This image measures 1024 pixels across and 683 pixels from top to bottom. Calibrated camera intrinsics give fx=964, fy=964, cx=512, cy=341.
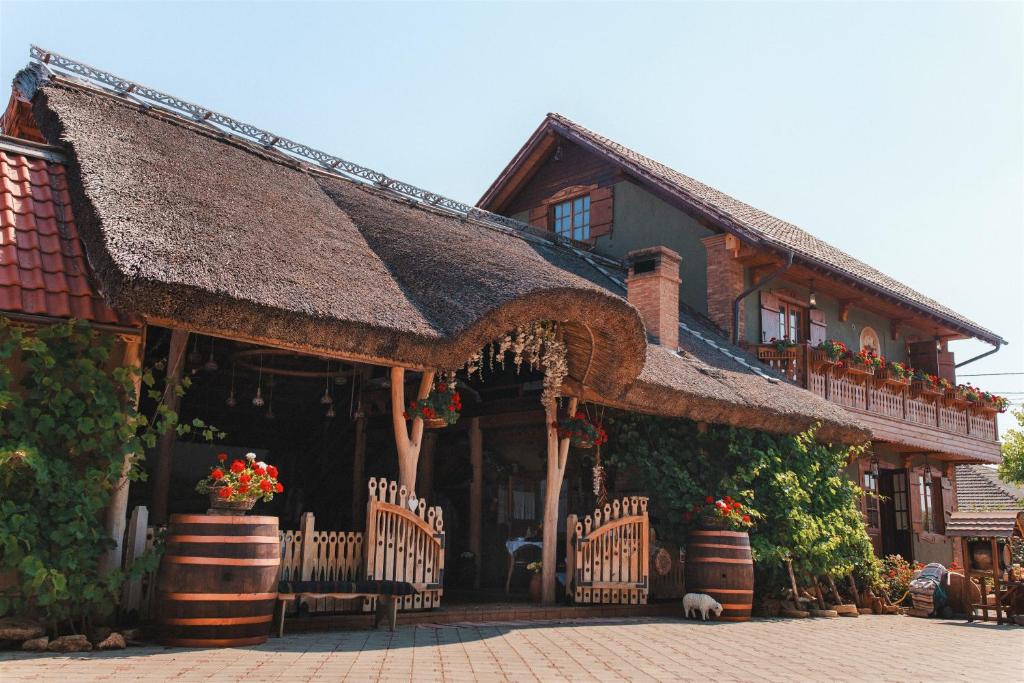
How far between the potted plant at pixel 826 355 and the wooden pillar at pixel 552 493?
591cm

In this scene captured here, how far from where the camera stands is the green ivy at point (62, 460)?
652 centimetres

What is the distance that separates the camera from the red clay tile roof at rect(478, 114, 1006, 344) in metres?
16.0

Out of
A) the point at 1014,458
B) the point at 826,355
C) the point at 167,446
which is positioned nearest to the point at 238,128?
the point at 167,446

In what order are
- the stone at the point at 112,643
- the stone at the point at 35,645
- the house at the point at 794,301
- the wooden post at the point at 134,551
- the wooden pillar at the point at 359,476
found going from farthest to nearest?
the house at the point at 794,301 < the wooden pillar at the point at 359,476 < the wooden post at the point at 134,551 < the stone at the point at 112,643 < the stone at the point at 35,645

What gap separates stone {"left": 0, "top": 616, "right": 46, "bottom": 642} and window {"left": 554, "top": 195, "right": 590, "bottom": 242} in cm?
1339

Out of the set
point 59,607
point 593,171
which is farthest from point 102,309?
point 593,171

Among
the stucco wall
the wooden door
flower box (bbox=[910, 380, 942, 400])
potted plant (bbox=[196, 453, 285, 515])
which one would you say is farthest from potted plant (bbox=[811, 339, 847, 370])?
potted plant (bbox=[196, 453, 285, 515])

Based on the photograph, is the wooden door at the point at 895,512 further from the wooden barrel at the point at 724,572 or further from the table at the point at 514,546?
the table at the point at 514,546

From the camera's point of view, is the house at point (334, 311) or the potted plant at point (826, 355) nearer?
the house at point (334, 311)

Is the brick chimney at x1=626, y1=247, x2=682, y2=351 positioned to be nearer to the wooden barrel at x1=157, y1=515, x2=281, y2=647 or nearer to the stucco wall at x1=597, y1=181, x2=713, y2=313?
the stucco wall at x1=597, y1=181, x2=713, y2=313

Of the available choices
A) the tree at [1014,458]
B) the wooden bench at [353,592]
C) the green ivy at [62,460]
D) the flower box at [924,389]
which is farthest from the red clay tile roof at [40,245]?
the tree at [1014,458]

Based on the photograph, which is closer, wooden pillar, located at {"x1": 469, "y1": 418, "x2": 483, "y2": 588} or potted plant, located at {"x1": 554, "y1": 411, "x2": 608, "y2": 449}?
potted plant, located at {"x1": 554, "y1": 411, "x2": 608, "y2": 449}

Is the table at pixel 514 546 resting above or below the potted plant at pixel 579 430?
below

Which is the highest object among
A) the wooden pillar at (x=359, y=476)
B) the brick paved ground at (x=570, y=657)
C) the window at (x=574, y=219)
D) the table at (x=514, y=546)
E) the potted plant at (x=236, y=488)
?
the window at (x=574, y=219)
